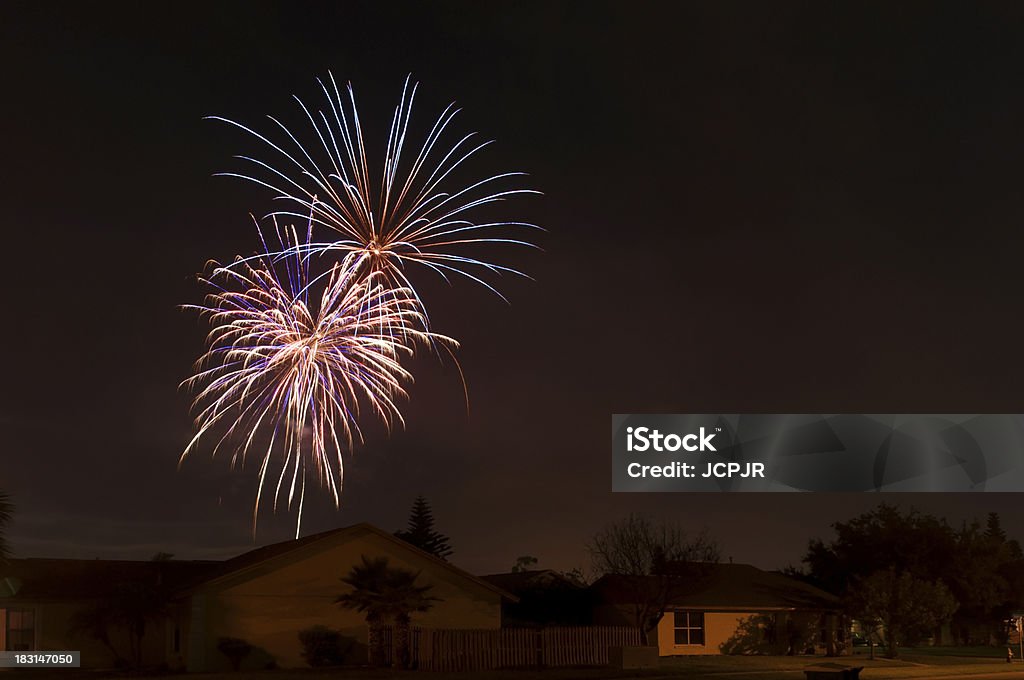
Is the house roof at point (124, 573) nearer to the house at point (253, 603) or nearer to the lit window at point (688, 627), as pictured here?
the house at point (253, 603)

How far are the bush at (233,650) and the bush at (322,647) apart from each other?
6.84 ft

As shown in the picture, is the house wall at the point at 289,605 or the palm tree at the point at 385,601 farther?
the house wall at the point at 289,605

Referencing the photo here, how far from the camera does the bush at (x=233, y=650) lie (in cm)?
3991

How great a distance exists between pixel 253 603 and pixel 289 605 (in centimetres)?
125

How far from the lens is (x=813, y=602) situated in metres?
56.1

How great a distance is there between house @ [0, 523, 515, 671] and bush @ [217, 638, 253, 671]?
0.18 m

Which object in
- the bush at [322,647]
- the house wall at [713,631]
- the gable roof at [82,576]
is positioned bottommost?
the house wall at [713,631]

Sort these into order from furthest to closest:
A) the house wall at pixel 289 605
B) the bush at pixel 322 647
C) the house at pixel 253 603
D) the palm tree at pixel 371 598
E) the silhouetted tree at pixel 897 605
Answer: the silhouetted tree at pixel 897 605
the bush at pixel 322 647
the house at pixel 253 603
the house wall at pixel 289 605
the palm tree at pixel 371 598

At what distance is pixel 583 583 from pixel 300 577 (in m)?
25.2

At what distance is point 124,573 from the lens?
46719 mm

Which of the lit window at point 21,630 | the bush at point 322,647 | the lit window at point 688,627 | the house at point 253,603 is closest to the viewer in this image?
the house at point 253,603

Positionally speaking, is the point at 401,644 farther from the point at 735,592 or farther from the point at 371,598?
the point at 735,592

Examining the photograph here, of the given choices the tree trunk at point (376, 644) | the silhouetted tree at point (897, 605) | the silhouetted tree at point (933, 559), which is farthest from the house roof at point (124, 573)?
the silhouetted tree at point (933, 559)

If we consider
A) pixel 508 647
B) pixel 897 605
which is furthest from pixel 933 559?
pixel 508 647
